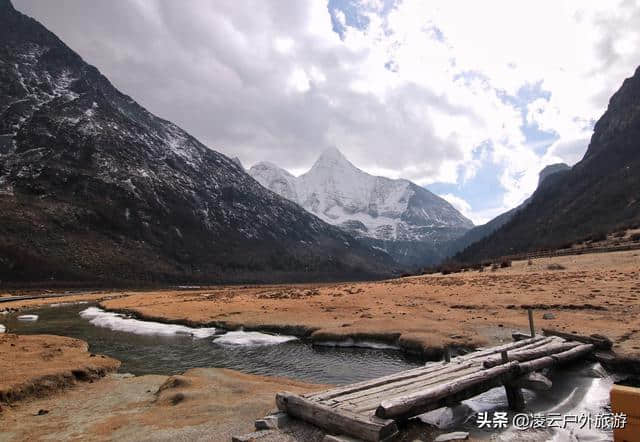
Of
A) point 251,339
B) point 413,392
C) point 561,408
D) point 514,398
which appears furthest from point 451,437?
point 251,339

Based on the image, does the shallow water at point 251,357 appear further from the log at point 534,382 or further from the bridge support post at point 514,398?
the bridge support post at point 514,398

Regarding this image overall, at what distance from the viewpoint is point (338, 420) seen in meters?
10.4

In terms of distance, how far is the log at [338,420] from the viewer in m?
9.58

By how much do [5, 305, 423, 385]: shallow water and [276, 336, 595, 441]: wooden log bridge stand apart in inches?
303

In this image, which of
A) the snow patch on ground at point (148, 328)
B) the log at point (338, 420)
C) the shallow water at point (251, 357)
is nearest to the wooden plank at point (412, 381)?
the log at point (338, 420)

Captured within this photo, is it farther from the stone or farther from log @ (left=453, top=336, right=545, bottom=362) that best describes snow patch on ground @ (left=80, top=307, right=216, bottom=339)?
the stone

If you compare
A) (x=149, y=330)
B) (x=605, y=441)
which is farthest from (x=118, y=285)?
(x=605, y=441)

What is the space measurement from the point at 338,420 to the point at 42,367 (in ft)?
61.2

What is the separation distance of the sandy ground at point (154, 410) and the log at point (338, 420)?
420mm

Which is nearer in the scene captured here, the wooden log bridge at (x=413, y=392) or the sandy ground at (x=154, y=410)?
the wooden log bridge at (x=413, y=392)

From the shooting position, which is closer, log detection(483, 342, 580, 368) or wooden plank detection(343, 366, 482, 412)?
wooden plank detection(343, 366, 482, 412)

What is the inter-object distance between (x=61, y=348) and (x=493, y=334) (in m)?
29.2

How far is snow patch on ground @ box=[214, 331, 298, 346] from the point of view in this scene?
30.4 metres

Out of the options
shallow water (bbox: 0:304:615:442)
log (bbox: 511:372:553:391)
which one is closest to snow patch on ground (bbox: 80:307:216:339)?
shallow water (bbox: 0:304:615:442)
